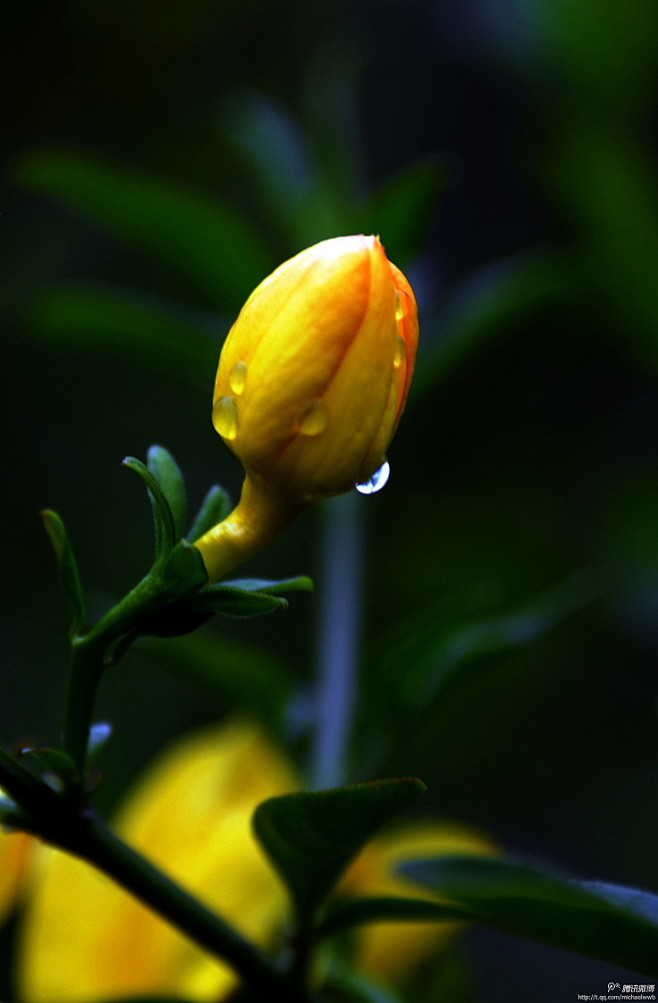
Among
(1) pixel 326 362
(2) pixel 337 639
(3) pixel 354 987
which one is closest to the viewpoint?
(1) pixel 326 362

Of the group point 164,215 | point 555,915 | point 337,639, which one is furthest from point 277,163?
point 555,915

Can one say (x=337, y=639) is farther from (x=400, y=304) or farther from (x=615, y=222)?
(x=615, y=222)

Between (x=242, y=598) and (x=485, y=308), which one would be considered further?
(x=485, y=308)

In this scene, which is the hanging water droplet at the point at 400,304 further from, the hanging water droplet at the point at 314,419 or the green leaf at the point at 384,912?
the green leaf at the point at 384,912

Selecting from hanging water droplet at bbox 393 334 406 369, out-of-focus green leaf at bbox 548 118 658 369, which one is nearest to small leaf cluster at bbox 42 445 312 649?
hanging water droplet at bbox 393 334 406 369

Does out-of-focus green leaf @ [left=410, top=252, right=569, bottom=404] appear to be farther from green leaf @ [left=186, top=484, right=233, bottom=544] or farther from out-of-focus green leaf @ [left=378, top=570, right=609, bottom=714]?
green leaf @ [left=186, top=484, right=233, bottom=544]

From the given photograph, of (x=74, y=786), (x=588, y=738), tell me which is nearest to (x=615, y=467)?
(x=588, y=738)
